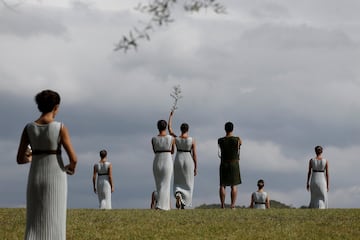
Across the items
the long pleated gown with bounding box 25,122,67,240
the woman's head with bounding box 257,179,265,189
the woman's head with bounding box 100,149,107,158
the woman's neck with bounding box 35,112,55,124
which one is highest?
the woman's head with bounding box 100,149,107,158

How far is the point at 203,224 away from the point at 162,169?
690 cm

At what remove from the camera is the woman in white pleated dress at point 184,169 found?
29547 mm

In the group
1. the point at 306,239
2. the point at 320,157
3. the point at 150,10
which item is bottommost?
the point at 306,239

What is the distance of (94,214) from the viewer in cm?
2517

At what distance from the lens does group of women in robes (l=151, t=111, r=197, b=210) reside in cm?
2825

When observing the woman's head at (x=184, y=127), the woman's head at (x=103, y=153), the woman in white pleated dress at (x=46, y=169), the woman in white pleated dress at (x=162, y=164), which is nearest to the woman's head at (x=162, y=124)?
the woman in white pleated dress at (x=162, y=164)

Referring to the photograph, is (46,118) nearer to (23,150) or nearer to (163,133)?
(23,150)

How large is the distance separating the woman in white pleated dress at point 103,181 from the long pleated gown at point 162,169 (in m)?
4.13

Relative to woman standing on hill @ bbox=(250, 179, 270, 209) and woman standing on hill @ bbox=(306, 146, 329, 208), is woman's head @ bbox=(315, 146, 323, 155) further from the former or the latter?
woman standing on hill @ bbox=(250, 179, 270, 209)

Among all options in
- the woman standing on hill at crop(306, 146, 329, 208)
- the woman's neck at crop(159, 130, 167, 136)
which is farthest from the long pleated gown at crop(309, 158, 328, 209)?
the woman's neck at crop(159, 130, 167, 136)

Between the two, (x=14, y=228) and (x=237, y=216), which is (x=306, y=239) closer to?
(x=237, y=216)

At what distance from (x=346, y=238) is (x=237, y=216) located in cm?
445

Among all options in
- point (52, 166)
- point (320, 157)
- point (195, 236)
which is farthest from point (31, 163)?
point (320, 157)

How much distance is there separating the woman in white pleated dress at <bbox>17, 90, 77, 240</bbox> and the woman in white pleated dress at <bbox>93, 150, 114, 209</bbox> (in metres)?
→ 17.3
